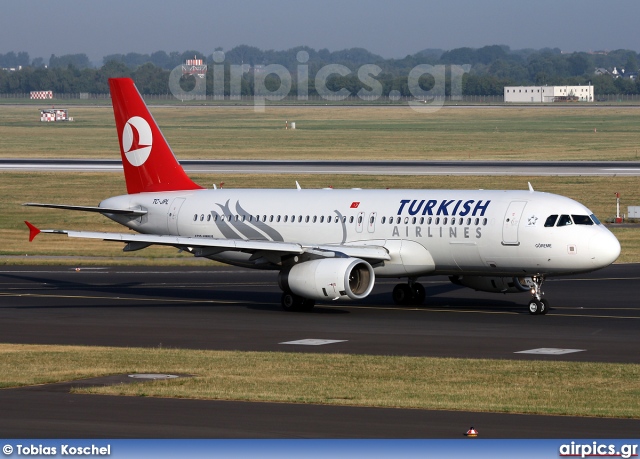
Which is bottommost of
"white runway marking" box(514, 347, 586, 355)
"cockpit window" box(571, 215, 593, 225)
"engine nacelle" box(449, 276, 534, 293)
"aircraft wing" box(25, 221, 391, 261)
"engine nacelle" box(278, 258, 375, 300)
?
"white runway marking" box(514, 347, 586, 355)

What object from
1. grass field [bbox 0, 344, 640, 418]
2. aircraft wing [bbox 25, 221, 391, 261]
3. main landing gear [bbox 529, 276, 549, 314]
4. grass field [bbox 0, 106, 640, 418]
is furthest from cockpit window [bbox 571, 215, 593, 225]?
grass field [bbox 0, 106, 640, 418]

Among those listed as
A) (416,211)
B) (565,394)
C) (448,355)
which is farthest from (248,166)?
(565,394)

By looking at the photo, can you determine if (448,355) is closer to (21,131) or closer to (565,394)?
(565,394)

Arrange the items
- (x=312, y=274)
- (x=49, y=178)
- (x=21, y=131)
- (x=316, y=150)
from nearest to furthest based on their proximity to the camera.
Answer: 1. (x=312, y=274)
2. (x=49, y=178)
3. (x=316, y=150)
4. (x=21, y=131)

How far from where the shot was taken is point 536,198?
42.7m

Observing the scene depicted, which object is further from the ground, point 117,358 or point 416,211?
point 416,211

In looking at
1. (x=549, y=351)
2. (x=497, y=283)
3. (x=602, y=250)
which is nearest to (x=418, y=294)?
(x=497, y=283)

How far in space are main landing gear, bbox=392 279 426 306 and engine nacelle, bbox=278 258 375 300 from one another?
3990 mm

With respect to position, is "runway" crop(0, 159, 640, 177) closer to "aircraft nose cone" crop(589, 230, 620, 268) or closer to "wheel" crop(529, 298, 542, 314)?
"wheel" crop(529, 298, 542, 314)

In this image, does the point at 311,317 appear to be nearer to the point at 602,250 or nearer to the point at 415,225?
the point at 415,225

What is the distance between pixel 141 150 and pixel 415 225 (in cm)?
1333

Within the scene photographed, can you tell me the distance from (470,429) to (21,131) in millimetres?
178410

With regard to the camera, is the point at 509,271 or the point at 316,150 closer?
the point at 509,271

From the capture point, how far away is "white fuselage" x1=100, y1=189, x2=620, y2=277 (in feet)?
136
